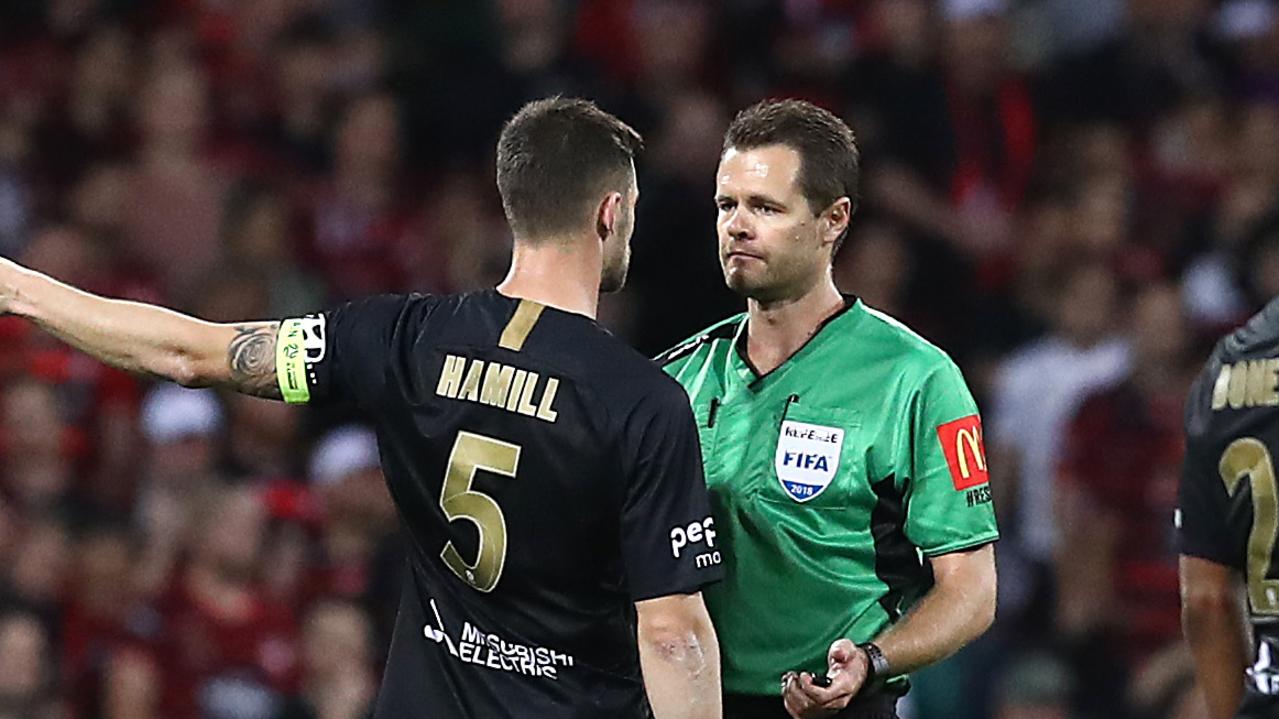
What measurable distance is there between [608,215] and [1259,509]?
1456mm

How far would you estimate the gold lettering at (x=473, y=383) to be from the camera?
15.3 feet

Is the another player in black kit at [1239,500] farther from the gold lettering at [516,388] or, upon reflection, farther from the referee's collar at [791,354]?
the gold lettering at [516,388]

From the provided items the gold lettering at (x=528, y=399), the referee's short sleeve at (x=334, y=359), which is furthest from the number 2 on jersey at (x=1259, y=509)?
the referee's short sleeve at (x=334, y=359)

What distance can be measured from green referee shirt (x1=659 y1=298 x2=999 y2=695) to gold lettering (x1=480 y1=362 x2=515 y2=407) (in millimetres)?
688

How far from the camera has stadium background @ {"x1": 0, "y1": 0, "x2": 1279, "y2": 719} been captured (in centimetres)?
895

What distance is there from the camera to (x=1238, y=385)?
481cm

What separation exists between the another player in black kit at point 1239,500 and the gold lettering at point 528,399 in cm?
141

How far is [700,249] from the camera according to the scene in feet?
32.9

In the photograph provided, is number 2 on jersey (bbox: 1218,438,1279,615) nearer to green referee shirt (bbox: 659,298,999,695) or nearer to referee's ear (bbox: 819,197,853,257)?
green referee shirt (bbox: 659,298,999,695)

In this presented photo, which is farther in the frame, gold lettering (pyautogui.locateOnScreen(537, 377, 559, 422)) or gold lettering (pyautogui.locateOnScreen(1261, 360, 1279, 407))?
gold lettering (pyautogui.locateOnScreen(1261, 360, 1279, 407))

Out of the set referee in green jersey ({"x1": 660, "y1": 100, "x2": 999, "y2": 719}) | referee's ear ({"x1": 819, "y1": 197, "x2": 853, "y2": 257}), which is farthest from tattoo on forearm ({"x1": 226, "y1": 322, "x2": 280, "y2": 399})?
referee's ear ({"x1": 819, "y1": 197, "x2": 853, "y2": 257})

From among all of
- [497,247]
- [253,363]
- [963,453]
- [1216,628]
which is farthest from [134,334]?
[497,247]

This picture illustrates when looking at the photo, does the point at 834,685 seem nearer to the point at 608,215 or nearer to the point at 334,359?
the point at 608,215

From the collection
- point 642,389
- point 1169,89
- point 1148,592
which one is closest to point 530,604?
point 642,389
